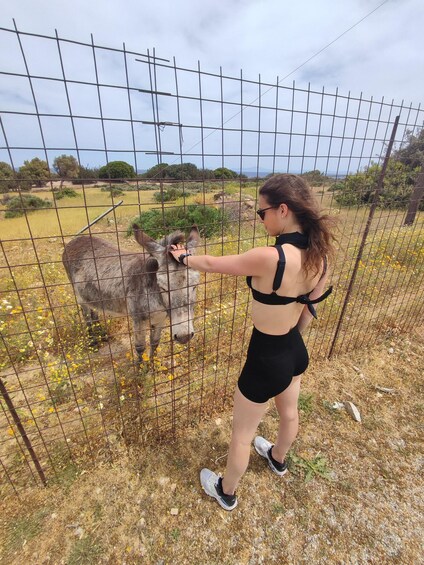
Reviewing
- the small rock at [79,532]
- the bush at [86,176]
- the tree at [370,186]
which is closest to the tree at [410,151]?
the tree at [370,186]

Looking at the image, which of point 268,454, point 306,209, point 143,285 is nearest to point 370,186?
point 306,209

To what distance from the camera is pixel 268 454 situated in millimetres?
3248

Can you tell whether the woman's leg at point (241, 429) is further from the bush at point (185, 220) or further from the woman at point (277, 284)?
the bush at point (185, 220)

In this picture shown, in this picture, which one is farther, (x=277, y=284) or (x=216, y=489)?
(x=216, y=489)

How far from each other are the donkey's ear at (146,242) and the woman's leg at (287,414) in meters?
2.12

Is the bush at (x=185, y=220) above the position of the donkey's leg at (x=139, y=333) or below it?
above

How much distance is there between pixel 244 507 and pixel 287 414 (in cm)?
107

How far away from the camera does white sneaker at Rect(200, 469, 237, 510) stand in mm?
2779

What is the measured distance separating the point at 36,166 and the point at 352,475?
432 centimetres

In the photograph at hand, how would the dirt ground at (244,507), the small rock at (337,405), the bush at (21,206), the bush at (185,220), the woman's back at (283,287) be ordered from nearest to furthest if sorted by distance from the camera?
the bush at (21,206) < the woman's back at (283,287) < the dirt ground at (244,507) < the bush at (185,220) < the small rock at (337,405)

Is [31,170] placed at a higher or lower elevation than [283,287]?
higher

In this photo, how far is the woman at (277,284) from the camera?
1.92 metres

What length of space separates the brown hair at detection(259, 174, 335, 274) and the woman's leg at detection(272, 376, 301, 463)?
132 cm

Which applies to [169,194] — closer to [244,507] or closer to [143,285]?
[143,285]
